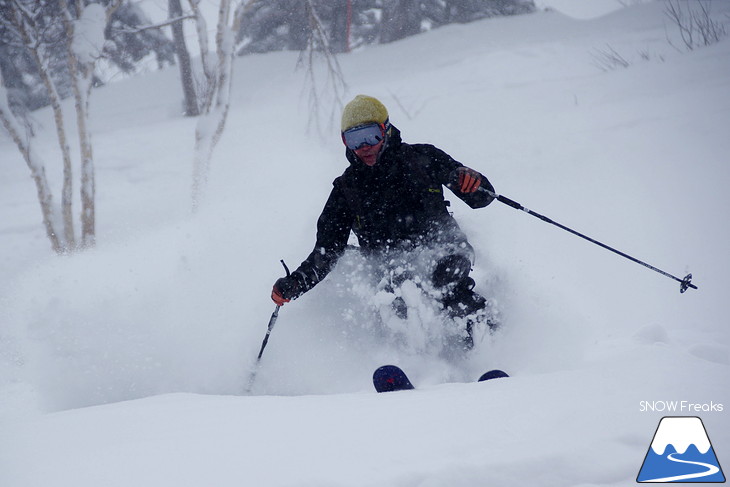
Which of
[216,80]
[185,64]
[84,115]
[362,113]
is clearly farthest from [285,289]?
[185,64]

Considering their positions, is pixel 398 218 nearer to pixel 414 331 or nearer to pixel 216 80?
pixel 414 331

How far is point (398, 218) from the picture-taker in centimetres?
323

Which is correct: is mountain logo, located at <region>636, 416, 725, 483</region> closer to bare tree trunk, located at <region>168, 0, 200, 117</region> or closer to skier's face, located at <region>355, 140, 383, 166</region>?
skier's face, located at <region>355, 140, 383, 166</region>

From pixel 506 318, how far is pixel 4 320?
419 cm

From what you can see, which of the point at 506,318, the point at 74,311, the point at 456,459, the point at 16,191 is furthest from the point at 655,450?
the point at 16,191

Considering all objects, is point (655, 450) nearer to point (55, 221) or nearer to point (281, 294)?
point (281, 294)

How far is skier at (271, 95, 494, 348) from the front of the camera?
3.10 meters

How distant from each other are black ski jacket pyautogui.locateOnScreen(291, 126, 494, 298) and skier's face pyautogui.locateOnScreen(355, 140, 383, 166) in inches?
2.0

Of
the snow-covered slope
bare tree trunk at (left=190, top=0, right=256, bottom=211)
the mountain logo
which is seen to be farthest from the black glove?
bare tree trunk at (left=190, top=0, right=256, bottom=211)

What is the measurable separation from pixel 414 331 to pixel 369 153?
4.39ft

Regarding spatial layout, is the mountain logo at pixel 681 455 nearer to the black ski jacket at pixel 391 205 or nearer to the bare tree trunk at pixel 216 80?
the black ski jacket at pixel 391 205

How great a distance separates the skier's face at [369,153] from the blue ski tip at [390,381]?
1394mm

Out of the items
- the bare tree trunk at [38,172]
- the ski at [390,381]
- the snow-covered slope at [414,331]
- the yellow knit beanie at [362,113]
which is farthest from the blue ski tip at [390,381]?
the bare tree trunk at [38,172]

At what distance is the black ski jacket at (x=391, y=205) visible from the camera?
10.3 ft
